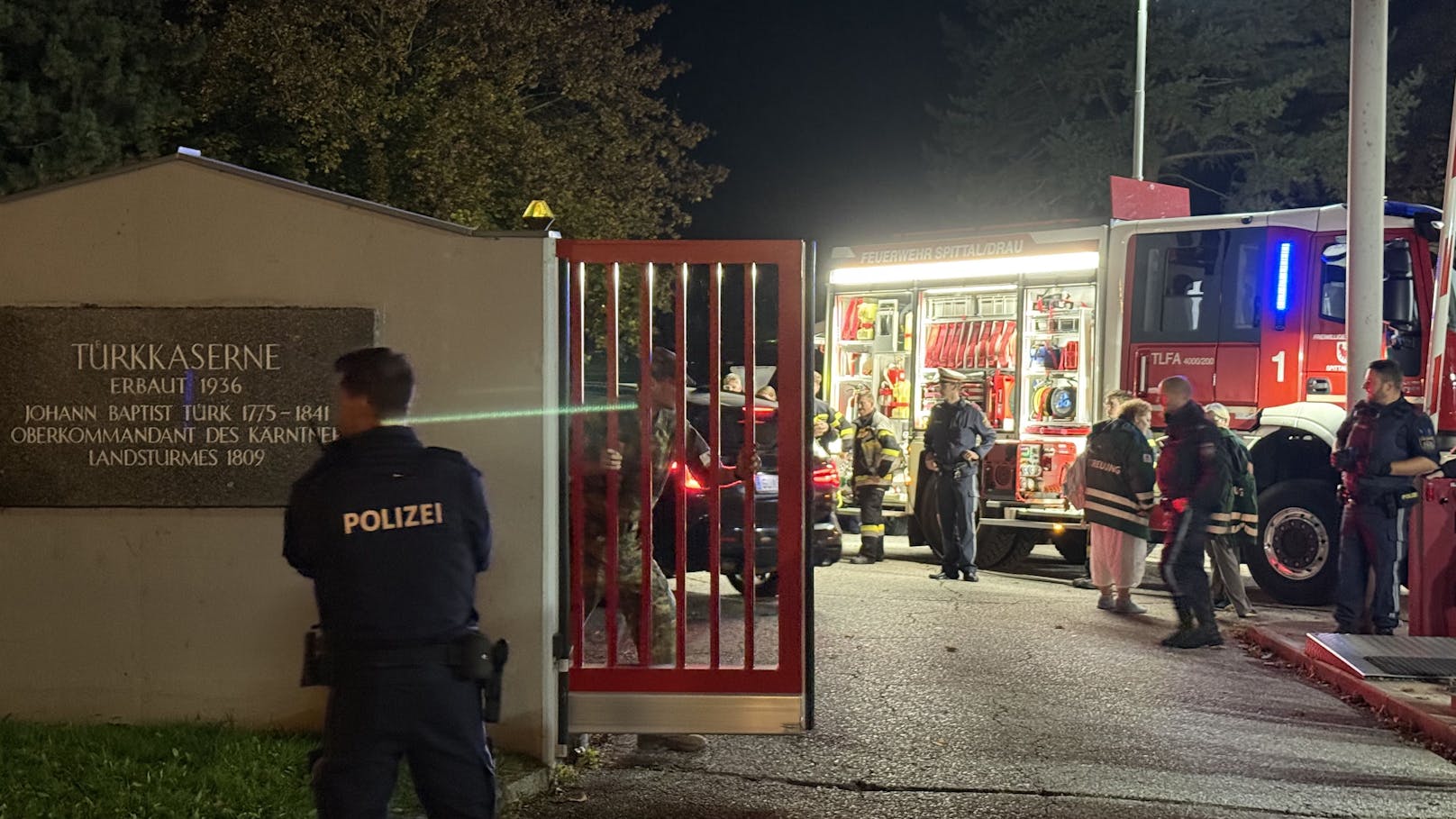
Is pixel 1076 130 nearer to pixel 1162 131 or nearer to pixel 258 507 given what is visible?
pixel 1162 131

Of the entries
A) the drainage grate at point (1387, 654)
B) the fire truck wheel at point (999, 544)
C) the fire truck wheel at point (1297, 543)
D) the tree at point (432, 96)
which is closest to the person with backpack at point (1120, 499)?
the fire truck wheel at point (1297, 543)

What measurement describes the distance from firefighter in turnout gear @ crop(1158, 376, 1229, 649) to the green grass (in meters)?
5.55

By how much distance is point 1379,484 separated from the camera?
350 inches

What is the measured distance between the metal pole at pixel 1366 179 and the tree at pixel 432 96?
471 inches

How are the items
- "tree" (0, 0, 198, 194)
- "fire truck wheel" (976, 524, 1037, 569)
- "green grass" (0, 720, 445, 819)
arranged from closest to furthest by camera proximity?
"green grass" (0, 720, 445, 819)
"fire truck wheel" (976, 524, 1037, 569)
"tree" (0, 0, 198, 194)

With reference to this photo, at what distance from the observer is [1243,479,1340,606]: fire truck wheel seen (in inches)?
436

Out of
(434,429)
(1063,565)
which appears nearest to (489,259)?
(434,429)

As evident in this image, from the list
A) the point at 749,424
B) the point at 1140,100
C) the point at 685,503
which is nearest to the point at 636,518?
the point at 685,503

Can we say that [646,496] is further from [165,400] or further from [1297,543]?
[1297,543]

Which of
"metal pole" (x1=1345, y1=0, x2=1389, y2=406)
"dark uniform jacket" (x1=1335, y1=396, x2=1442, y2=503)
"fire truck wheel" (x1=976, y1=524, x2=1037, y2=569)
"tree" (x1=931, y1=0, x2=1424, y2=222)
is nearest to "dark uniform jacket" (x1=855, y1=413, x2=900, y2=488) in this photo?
"fire truck wheel" (x1=976, y1=524, x2=1037, y2=569)

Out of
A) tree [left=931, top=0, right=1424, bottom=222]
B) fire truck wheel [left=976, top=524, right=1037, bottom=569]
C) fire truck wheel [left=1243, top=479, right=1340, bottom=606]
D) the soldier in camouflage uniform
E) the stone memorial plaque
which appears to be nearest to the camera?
the stone memorial plaque

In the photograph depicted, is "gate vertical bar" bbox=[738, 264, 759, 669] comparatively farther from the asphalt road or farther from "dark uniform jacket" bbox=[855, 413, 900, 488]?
"dark uniform jacket" bbox=[855, 413, 900, 488]

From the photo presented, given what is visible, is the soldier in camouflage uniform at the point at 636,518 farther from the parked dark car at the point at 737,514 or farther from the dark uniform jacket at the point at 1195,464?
the dark uniform jacket at the point at 1195,464

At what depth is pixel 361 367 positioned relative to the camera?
3.86 m
